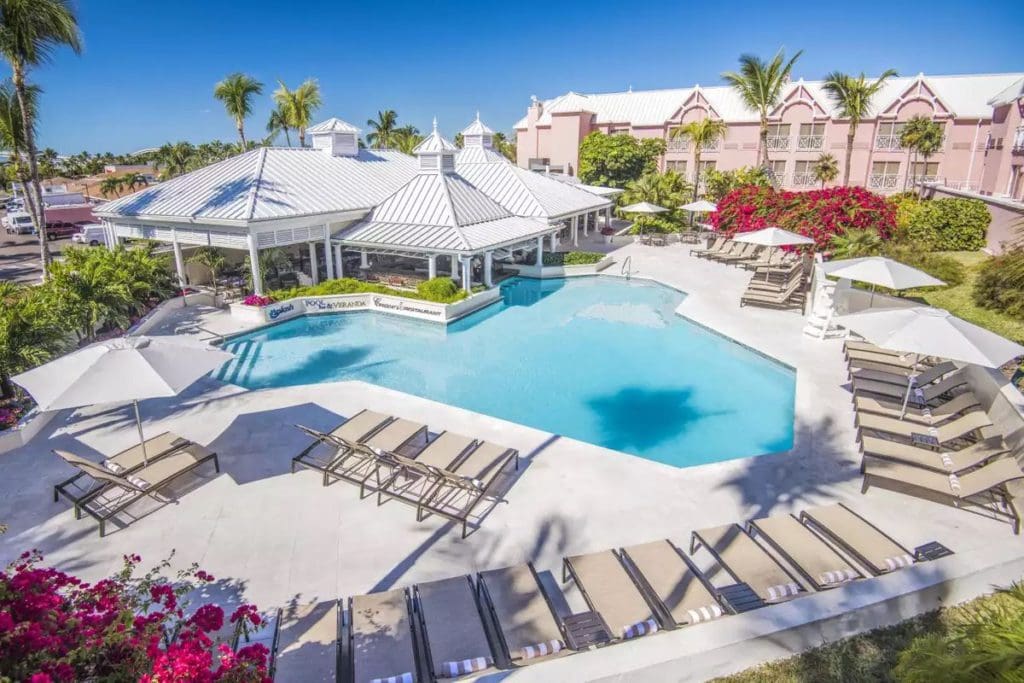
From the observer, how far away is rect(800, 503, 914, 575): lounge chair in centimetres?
695

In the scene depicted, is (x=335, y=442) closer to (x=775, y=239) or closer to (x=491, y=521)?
(x=491, y=521)

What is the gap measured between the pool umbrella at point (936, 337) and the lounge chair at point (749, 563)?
5337 mm

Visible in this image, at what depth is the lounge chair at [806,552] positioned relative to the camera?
6680 mm

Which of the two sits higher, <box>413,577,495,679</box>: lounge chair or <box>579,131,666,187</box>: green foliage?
<box>579,131,666,187</box>: green foliage

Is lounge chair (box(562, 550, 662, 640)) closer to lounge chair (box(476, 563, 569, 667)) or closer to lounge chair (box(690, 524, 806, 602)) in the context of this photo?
lounge chair (box(476, 563, 569, 667))

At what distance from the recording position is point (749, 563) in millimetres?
6793

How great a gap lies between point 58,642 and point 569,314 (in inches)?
745

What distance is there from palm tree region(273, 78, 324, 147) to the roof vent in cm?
1732

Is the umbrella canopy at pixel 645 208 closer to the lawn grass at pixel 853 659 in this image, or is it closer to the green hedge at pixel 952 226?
the green hedge at pixel 952 226

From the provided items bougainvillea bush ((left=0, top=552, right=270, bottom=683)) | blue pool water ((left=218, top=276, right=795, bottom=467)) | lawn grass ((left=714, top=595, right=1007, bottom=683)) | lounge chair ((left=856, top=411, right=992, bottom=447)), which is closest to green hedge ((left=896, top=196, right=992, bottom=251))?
blue pool water ((left=218, top=276, right=795, bottom=467))

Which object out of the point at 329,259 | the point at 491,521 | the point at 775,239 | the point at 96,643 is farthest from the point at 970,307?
the point at 329,259

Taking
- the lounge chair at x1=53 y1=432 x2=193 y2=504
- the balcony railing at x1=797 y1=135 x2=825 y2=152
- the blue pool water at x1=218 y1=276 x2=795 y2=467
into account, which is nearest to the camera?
the lounge chair at x1=53 y1=432 x2=193 y2=504

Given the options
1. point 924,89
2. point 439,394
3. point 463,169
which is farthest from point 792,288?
point 924,89

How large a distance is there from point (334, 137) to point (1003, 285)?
2712 cm
